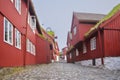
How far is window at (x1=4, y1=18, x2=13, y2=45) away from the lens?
38.1 feet

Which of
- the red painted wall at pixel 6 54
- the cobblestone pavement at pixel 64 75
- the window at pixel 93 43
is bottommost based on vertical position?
the cobblestone pavement at pixel 64 75

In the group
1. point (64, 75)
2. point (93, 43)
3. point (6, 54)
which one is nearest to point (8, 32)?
point (6, 54)

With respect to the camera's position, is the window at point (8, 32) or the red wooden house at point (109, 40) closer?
the window at point (8, 32)

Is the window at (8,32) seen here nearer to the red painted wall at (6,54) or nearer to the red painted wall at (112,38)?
the red painted wall at (6,54)

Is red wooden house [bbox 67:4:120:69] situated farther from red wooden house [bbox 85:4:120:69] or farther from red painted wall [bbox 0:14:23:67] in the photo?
red painted wall [bbox 0:14:23:67]

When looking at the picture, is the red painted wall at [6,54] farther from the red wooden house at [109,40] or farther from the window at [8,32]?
the red wooden house at [109,40]

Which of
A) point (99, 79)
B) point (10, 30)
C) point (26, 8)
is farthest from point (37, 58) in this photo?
point (99, 79)

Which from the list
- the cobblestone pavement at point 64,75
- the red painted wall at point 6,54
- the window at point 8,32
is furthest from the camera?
the window at point 8,32

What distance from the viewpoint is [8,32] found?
12070mm

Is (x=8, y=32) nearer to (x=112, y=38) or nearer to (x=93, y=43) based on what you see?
(x=112, y=38)

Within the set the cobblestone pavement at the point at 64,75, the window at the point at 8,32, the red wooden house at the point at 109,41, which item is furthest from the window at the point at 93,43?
the window at the point at 8,32

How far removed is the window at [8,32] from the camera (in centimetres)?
1161

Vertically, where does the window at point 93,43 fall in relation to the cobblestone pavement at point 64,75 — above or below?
above

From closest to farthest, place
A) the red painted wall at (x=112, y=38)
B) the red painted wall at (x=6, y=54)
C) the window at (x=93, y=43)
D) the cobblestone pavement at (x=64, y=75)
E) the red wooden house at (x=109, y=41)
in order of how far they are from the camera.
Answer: the cobblestone pavement at (x=64, y=75)
the red painted wall at (x=6, y=54)
the red wooden house at (x=109, y=41)
the red painted wall at (x=112, y=38)
the window at (x=93, y=43)
